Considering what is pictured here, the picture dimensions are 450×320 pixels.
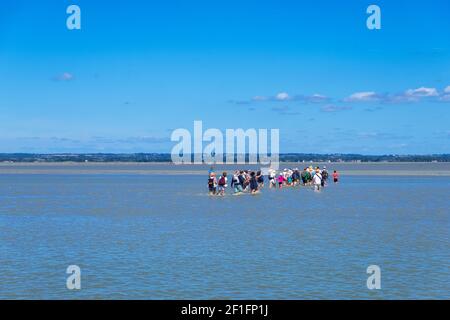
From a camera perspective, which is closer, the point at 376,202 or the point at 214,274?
the point at 214,274

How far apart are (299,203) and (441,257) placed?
19.6m

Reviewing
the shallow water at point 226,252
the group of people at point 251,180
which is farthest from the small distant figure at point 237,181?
the shallow water at point 226,252

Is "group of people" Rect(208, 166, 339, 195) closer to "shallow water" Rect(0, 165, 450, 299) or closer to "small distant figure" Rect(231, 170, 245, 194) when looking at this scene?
"small distant figure" Rect(231, 170, 245, 194)

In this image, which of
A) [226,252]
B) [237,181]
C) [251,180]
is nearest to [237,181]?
[237,181]

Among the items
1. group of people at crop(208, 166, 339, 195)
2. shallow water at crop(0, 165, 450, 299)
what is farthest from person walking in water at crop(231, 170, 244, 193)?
shallow water at crop(0, 165, 450, 299)

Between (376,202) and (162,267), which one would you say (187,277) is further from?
(376,202)

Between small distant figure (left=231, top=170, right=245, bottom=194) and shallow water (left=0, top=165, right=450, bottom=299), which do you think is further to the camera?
small distant figure (left=231, top=170, right=245, bottom=194)

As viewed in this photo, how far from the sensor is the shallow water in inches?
586

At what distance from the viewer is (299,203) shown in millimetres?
38250

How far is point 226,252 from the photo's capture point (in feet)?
64.5

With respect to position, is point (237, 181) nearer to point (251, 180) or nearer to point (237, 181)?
point (237, 181)

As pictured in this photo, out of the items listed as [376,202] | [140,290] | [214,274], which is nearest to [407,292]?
[214,274]
